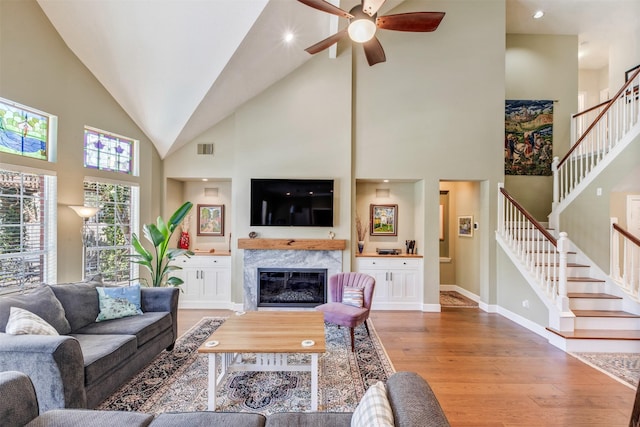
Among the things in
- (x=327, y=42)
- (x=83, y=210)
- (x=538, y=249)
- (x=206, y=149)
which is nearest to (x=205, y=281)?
(x=83, y=210)

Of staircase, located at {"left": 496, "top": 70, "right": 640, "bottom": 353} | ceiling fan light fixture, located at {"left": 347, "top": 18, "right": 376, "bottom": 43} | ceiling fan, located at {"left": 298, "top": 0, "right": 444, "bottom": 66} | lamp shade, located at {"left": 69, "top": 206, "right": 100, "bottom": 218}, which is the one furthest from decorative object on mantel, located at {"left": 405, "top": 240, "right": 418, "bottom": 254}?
Answer: lamp shade, located at {"left": 69, "top": 206, "right": 100, "bottom": 218}

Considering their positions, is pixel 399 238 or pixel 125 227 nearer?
pixel 125 227

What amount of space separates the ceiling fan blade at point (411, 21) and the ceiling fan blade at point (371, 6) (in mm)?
180

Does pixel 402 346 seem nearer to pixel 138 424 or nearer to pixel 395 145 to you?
pixel 138 424

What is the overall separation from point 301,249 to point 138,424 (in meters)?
3.70

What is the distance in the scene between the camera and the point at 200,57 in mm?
4090

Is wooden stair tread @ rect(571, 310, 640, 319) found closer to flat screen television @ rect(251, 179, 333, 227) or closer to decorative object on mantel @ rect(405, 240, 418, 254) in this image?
decorative object on mantel @ rect(405, 240, 418, 254)

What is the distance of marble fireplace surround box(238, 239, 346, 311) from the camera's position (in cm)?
509

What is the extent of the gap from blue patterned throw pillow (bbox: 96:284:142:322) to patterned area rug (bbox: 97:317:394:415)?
64cm

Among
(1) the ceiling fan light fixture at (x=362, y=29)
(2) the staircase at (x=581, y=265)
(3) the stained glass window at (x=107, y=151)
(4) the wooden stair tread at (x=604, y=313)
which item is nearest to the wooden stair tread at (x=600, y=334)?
(2) the staircase at (x=581, y=265)

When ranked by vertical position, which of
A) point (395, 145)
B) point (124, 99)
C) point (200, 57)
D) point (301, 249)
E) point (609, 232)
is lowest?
point (301, 249)

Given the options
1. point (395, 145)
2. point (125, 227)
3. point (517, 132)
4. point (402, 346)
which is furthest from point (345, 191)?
point (517, 132)

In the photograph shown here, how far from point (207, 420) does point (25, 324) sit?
1.83m

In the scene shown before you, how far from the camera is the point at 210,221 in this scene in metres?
5.80
